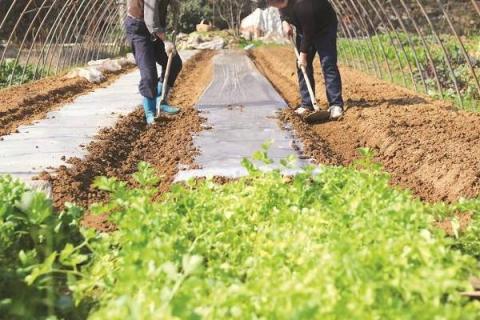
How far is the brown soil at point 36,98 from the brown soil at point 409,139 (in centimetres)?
294

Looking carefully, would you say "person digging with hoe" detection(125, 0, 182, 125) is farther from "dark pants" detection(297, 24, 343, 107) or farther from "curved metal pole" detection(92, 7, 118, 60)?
"curved metal pole" detection(92, 7, 118, 60)

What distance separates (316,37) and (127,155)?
2569 mm

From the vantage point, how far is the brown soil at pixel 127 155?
480cm

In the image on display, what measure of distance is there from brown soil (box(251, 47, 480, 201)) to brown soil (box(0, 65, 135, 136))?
2936mm

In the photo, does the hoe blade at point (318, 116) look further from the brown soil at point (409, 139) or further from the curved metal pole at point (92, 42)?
the curved metal pole at point (92, 42)

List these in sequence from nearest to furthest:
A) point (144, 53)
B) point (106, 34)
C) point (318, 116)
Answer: point (144, 53), point (318, 116), point (106, 34)

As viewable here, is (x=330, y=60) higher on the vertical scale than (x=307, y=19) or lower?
lower

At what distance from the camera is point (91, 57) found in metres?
19.5

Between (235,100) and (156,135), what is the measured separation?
2270 millimetres

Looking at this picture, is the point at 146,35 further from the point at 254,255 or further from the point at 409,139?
the point at 254,255

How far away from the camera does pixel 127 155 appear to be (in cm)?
633

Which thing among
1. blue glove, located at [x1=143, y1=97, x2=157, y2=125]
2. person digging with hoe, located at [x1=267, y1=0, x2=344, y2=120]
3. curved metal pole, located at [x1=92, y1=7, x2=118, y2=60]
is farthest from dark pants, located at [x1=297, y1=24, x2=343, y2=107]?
curved metal pole, located at [x1=92, y1=7, x2=118, y2=60]

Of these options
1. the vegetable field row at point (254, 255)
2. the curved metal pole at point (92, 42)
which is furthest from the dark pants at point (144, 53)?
the curved metal pole at point (92, 42)

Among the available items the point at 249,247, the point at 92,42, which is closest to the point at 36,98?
the point at 249,247
